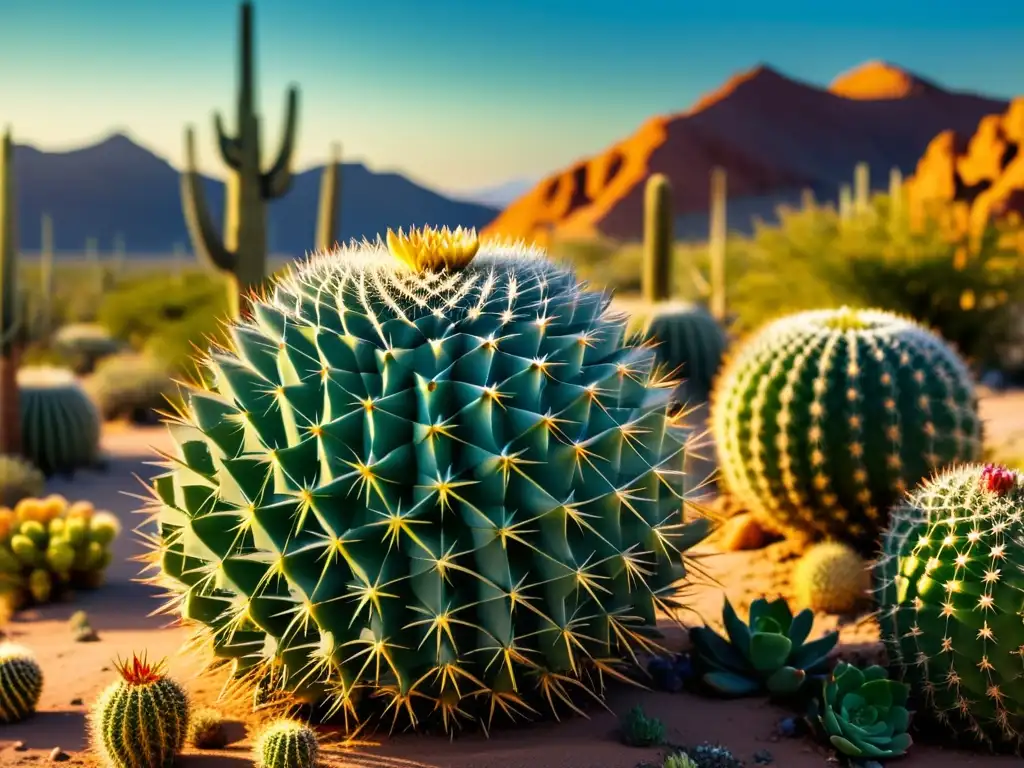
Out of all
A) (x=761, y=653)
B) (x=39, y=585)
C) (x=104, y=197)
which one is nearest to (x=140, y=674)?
(x=761, y=653)

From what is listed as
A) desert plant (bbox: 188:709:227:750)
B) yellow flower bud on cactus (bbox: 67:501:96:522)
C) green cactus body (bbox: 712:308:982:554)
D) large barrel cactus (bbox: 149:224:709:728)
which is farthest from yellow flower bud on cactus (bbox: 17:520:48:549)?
green cactus body (bbox: 712:308:982:554)

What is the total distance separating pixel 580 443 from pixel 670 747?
1175mm

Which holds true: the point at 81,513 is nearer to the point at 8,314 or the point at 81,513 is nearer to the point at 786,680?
the point at 786,680

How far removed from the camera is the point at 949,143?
49.6 metres

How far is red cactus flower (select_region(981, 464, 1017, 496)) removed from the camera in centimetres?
409

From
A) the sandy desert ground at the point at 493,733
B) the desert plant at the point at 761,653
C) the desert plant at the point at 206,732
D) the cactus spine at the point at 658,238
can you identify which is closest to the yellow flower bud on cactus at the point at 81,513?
the sandy desert ground at the point at 493,733

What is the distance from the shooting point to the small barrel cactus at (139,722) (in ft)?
12.3

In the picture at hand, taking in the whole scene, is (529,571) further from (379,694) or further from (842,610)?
(842,610)

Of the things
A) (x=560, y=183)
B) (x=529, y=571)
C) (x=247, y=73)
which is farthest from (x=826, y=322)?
Answer: (x=560, y=183)

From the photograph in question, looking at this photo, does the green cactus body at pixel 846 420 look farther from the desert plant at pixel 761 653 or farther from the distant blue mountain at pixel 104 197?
the distant blue mountain at pixel 104 197

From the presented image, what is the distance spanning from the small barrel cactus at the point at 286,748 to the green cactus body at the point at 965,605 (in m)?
2.27

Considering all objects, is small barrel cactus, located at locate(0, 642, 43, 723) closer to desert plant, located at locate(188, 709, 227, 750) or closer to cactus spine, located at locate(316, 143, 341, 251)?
desert plant, located at locate(188, 709, 227, 750)

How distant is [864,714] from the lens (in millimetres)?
4070

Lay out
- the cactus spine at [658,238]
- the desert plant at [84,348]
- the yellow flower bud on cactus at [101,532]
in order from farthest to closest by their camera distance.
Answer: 1. the desert plant at [84,348]
2. the cactus spine at [658,238]
3. the yellow flower bud on cactus at [101,532]
